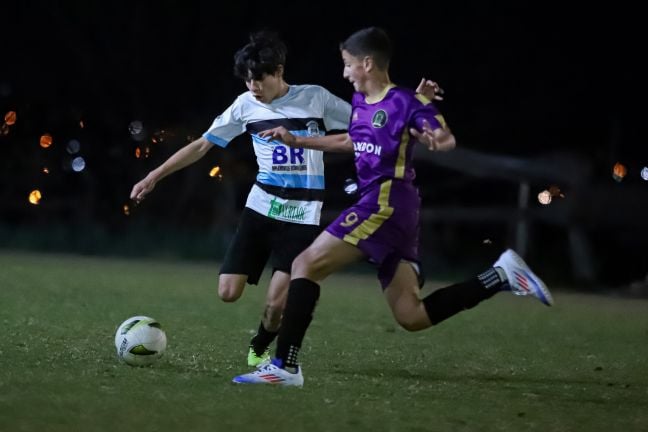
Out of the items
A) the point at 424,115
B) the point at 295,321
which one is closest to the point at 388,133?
the point at 424,115

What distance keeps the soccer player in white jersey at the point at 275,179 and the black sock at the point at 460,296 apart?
84cm

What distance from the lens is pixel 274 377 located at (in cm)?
571

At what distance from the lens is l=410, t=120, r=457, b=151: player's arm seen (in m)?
5.41

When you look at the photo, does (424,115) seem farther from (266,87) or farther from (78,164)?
(78,164)

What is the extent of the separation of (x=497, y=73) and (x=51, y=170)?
7.40m

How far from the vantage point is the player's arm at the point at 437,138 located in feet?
17.7

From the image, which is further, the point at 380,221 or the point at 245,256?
the point at 245,256

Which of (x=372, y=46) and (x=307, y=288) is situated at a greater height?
(x=372, y=46)

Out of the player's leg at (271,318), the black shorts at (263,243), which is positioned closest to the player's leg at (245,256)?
the black shorts at (263,243)

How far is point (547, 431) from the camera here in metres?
4.96

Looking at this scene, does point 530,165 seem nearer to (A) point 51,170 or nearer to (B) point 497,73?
(B) point 497,73

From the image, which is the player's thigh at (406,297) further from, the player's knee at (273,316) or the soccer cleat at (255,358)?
the soccer cleat at (255,358)

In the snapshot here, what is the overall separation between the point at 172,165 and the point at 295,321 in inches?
54.1

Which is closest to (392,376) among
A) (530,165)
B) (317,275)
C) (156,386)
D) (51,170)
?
(317,275)
